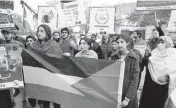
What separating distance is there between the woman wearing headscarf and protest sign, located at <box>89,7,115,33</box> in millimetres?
2040

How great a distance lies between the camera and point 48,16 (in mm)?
6094

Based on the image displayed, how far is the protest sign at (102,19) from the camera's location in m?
6.38

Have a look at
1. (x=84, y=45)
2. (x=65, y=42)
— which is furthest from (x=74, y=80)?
(x=65, y=42)

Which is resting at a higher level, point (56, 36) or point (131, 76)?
point (56, 36)

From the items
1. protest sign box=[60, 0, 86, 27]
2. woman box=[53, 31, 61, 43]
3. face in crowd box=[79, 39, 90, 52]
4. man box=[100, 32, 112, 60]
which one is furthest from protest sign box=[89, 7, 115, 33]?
face in crowd box=[79, 39, 90, 52]

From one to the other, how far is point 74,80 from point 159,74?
5.29 feet

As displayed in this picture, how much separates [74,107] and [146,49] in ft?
8.29

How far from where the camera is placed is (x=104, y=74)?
3426mm

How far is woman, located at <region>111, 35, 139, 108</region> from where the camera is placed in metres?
3.22

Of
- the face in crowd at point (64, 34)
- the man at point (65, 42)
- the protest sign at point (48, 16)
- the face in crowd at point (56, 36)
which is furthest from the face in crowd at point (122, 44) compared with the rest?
the face in crowd at point (56, 36)

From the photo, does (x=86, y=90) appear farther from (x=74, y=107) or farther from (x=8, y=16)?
(x=8, y=16)

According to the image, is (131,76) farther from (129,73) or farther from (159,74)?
(159,74)

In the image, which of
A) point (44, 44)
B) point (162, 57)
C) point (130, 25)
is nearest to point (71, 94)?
point (44, 44)

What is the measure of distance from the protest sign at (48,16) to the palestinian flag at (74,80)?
223cm
